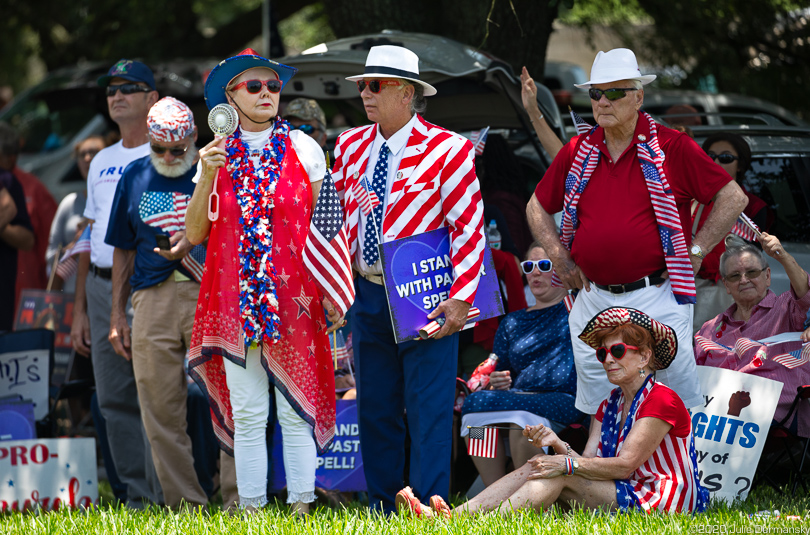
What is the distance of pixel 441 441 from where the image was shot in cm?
504

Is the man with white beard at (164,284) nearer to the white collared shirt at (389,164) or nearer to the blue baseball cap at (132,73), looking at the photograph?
the blue baseball cap at (132,73)

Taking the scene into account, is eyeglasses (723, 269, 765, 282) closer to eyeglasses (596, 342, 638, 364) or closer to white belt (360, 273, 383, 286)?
eyeglasses (596, 342, 638, 364)

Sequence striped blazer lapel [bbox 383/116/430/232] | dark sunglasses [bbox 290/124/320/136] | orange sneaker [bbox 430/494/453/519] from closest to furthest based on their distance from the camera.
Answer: orange sneaker [bbox 430/494/453/519]
striped blazer lapel [bbox 383/116/430/232]
dark sunglasses [bbox 290/124/320/136]

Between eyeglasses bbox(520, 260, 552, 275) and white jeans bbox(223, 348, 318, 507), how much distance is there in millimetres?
1945

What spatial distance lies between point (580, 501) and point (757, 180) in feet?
9.81

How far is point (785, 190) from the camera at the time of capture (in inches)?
269

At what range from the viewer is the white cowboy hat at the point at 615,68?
515 centimetres

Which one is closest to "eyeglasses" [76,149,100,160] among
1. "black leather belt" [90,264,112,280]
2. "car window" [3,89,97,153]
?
"black leather belt" [90,264,112,280]

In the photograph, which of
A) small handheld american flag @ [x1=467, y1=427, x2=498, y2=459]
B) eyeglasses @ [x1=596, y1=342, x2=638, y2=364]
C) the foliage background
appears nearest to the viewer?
eyeglasses @ [x1=596, y1=342, x2=638, y2=364]

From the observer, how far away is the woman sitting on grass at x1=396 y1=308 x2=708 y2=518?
15.7ft

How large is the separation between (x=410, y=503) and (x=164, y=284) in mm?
2089

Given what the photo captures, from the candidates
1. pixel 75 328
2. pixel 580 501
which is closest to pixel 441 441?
pixel 580 501

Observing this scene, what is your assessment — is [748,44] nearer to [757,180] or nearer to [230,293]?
[757,180]

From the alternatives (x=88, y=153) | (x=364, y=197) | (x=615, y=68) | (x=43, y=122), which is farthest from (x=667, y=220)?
(x=43, y=122)
